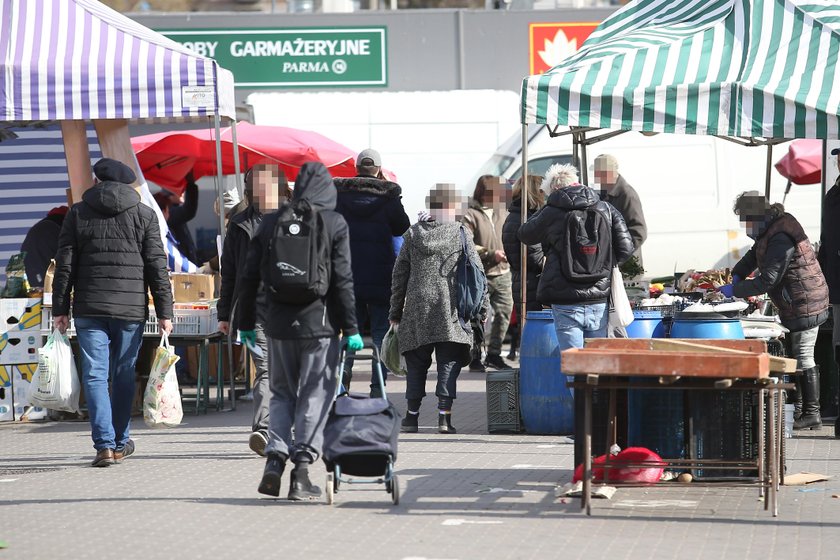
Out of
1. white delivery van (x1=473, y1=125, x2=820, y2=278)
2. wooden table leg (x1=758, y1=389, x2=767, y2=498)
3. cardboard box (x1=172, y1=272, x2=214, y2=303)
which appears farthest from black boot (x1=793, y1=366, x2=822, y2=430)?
white delivery van (x1=473, y1=125, x2=820, y2=278)

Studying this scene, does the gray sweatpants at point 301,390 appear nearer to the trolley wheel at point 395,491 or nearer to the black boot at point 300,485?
the black boot at point 300,485

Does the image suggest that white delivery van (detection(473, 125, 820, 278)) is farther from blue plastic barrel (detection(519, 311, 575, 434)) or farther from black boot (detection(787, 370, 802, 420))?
blue plastic barrel (detection(519, 311, 575, 434))

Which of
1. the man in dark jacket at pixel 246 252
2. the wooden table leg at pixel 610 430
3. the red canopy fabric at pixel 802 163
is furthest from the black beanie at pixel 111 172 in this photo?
the red canopy fabric at pixel 802 163

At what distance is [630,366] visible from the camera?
6.65 meters

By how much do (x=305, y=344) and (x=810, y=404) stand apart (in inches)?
177

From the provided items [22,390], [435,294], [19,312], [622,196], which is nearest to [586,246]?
[435,294]

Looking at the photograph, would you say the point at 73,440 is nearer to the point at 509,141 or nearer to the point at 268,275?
the point at 268,275

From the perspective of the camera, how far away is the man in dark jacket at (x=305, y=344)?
7.17 m

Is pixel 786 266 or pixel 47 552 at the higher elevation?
pixel 786 266

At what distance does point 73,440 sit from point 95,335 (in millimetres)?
1904

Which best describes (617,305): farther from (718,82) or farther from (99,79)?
(99,79)

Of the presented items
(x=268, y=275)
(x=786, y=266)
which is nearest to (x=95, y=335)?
(x=268, y=275)

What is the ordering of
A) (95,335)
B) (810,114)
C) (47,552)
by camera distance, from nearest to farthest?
(47,552)
(95,335)
(810,114)

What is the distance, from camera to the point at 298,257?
7062 mm
